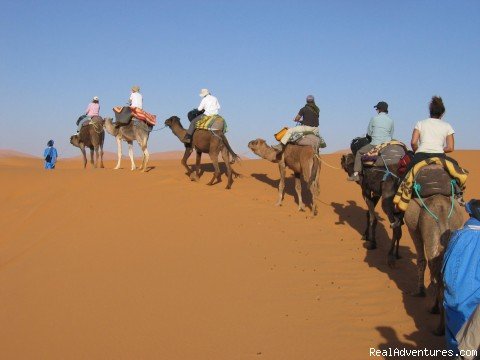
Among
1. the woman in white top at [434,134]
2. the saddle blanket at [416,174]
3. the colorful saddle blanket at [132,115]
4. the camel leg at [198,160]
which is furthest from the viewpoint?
the colorful saddle blanket at [132,115]

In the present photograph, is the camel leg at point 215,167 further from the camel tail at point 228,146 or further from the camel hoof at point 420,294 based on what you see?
the camel hoof at point 420,294

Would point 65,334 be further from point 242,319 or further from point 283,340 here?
point 283,340

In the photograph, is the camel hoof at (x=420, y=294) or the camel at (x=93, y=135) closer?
the camel hoof at (x=420, y=294)

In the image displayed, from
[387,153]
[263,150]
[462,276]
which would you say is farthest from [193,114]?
[462,276]

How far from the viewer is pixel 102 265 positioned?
30.6 ft

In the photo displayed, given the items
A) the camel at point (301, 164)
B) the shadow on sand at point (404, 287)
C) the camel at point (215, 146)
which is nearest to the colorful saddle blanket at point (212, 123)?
the camel at point (215, 146)

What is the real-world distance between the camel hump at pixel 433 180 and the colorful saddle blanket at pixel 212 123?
8839 millimetres

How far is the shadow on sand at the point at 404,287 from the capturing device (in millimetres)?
6182

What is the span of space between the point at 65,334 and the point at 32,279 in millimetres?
2442

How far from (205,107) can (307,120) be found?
3.37m

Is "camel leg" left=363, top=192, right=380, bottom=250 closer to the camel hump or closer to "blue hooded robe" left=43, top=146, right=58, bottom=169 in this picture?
the camel hump

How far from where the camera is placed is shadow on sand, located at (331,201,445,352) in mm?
6182

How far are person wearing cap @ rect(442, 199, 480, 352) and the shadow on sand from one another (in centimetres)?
167

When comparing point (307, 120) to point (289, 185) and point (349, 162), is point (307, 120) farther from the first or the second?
point (289, 185)
